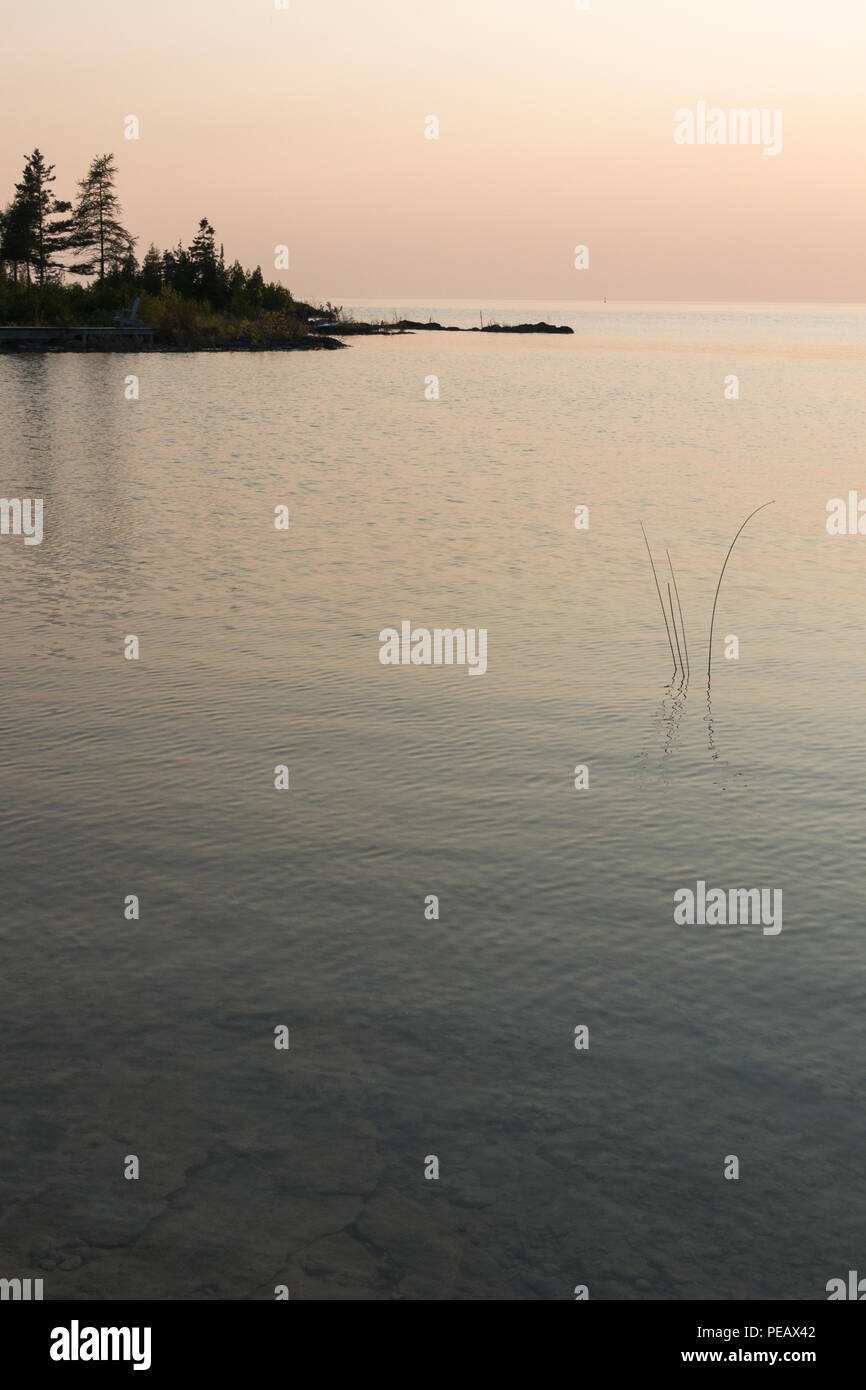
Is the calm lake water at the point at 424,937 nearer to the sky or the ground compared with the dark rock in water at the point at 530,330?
nearer to the ground

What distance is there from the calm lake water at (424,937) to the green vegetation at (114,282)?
8588 cm

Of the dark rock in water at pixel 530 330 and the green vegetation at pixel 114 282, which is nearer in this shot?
the green vegetation at pixel 114 282

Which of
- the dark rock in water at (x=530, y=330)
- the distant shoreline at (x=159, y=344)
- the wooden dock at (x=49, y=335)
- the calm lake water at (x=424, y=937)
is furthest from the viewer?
the dark rock in water at (x=530, y=330)

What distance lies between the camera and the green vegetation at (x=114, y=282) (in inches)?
4119

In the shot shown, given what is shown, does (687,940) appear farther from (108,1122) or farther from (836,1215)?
(108,1122)

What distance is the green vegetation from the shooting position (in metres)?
105

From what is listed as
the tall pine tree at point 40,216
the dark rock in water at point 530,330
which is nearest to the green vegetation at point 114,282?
the tall pine tree at point 40,216

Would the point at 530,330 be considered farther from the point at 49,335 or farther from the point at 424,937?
the point at 424,937

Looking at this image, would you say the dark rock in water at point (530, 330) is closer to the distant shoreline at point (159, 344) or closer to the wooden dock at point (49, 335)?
the distant shoreline at point (159, 344)

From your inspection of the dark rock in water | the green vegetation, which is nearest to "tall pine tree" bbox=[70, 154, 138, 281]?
the green vegetation

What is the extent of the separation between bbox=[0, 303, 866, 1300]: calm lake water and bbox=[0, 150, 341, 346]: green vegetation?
282 ft

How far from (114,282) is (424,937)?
4480 inches

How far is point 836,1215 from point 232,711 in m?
9.70
